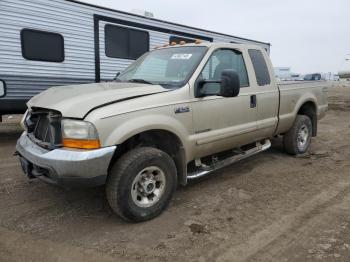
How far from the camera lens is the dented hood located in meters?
3.48

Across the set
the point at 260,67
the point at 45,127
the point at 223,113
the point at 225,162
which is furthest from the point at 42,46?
the point at 225,162

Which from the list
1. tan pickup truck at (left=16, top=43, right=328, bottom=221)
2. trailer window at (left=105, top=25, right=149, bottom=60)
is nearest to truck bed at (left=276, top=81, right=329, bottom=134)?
tan pickup truck at (left=16, top=43, right=328, bottom=221)

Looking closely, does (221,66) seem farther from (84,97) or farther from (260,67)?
(84,97)

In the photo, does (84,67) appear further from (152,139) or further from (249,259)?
(249,259)

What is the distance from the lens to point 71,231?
12.0 ft

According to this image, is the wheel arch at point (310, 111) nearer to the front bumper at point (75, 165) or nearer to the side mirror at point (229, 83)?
the side mirror at point (229, 83)

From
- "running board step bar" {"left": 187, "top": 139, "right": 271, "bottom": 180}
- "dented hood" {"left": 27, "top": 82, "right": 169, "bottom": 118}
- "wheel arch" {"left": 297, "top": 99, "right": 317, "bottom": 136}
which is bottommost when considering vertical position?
"running board step bar" {"left": 187, "top": 139, "right": 271, "bottom": 180}

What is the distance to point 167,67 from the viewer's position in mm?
4770

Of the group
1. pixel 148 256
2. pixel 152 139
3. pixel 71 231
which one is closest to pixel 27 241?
pixel 71 231

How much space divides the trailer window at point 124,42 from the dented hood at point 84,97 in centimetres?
469

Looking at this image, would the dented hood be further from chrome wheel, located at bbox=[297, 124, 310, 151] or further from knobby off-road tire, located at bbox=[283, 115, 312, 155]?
chrome wheel, located at bbox=[297, 124, 310, 151]

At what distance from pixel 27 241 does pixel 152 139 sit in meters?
1.63

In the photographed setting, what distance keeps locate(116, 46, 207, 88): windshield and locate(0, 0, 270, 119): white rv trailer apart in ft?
10.7

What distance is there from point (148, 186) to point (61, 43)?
17.3 ft
